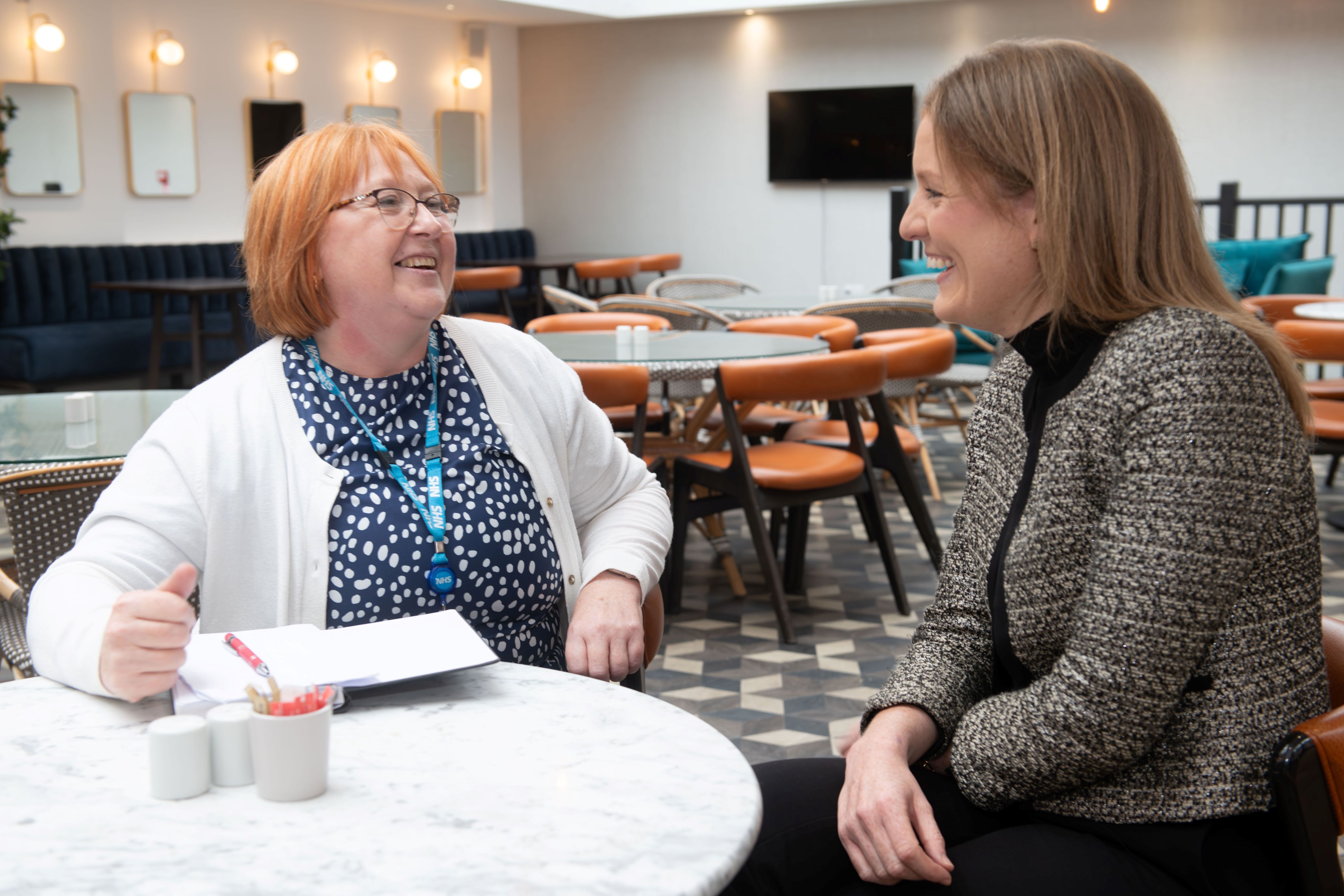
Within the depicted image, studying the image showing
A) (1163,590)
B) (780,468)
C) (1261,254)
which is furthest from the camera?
(1261,254)

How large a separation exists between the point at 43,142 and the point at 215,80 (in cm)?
180

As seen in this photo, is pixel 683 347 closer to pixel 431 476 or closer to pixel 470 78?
pixel 431 476

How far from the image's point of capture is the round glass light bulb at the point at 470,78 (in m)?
12.8

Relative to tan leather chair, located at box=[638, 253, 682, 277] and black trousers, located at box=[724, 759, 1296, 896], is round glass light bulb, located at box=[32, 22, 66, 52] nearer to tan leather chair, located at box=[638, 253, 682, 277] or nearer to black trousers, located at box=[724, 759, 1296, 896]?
tan leather chair, located at box=[638, 253, 682, 277]

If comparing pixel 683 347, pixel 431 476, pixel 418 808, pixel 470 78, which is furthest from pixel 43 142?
pixel 418 808

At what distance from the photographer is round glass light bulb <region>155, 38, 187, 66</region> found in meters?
9.88

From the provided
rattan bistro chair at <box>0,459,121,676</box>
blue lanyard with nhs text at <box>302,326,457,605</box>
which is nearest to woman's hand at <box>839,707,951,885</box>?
blue lanyard with nhs text at <box>302,326,457,605</box>

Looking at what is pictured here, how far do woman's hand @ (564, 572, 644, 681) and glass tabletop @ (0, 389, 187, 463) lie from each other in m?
1.22

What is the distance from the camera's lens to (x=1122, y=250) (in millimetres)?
1214

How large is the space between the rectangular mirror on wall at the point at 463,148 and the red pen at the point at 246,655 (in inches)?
451

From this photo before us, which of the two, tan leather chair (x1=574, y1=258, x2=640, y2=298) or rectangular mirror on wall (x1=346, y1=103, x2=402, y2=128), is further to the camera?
rectangular mirror on wall (x1=346, y1=103, x2=402, y2=128)

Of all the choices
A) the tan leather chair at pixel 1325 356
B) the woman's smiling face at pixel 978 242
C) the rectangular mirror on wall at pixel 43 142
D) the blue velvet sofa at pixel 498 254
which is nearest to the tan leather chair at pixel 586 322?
the tan leather chair at pixel 1325 356

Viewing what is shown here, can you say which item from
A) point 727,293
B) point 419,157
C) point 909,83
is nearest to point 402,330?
point 419,157

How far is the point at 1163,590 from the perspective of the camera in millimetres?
1117
